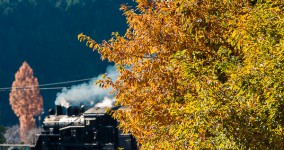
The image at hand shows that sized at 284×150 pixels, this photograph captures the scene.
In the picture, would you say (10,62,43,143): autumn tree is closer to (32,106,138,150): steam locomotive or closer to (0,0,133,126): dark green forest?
(0,0,133,126): dark green forest

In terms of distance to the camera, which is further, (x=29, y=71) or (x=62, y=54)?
(x=62, y=54)

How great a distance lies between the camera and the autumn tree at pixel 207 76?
11172mm

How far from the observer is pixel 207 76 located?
39.9 feet

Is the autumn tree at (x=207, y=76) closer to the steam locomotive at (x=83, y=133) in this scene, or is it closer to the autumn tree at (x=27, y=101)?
the steam locomotive at (x=83, y=133)

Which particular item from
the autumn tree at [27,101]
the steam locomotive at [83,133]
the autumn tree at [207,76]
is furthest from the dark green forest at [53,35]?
the autumn tree at [207,76]

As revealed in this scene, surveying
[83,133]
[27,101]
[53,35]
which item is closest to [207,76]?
[83,133]

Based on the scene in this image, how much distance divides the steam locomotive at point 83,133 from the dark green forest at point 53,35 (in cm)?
7412

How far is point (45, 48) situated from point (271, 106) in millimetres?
116834

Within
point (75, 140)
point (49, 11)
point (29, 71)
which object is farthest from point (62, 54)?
point (75, 140)

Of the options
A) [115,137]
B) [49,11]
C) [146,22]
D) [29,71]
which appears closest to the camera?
[146,22]

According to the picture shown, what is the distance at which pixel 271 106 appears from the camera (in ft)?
35.9

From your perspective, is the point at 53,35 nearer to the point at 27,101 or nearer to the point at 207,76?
the point at 27,101

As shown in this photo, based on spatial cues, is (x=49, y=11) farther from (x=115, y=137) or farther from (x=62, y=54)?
(x=115, y=137)

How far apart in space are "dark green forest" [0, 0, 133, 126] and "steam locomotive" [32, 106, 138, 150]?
74.1m
